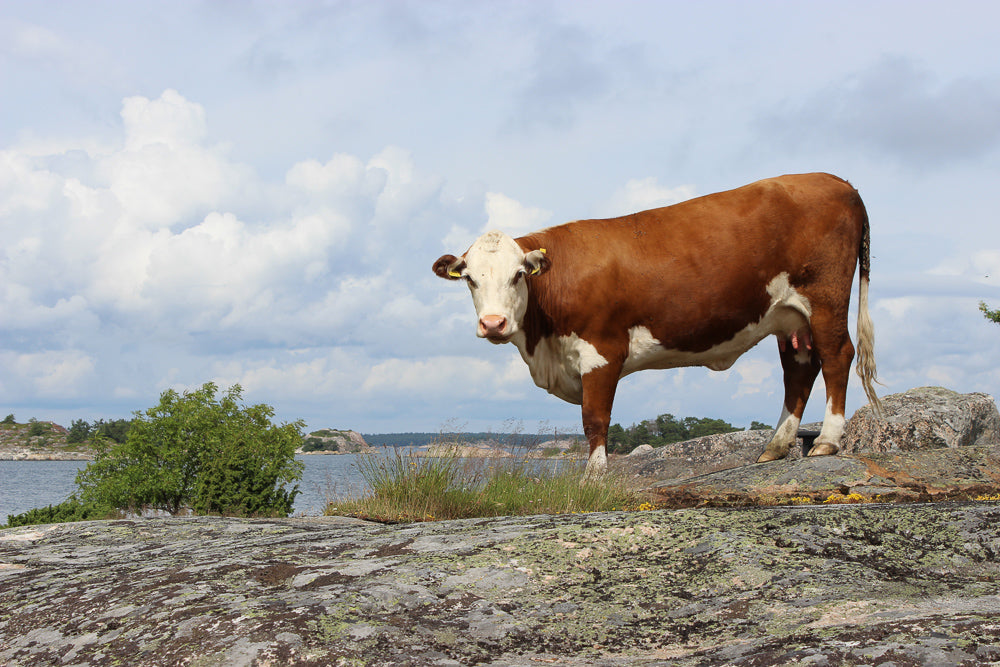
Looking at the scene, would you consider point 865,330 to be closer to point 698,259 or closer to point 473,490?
point 698,259

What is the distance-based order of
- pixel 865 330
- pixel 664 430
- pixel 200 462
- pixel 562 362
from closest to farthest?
pixel 562 362, pixel 865 330, pixel 200 462, pixel 664 430

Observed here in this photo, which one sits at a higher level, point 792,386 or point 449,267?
point 449,267

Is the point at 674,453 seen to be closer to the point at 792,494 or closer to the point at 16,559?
the point at 792,494

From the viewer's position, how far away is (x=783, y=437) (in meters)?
9.81

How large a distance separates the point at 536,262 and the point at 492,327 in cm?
81

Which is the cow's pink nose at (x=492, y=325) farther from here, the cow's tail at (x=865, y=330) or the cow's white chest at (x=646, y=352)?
the cow's tail at (x=865, y=330)

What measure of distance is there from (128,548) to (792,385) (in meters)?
7.56

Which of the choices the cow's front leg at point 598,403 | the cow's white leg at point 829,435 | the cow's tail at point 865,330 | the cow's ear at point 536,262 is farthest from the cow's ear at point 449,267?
the cow's tail at point 865,330

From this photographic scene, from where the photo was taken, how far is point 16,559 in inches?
194

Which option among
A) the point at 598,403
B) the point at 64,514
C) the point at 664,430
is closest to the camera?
the point at 598,403

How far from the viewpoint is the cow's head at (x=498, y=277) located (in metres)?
7.99

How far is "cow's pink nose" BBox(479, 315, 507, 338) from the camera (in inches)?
310

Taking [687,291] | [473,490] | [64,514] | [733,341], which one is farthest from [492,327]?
[64,514]

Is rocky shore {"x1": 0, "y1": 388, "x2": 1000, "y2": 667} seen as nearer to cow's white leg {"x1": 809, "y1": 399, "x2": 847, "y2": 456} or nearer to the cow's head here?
the cow's head
